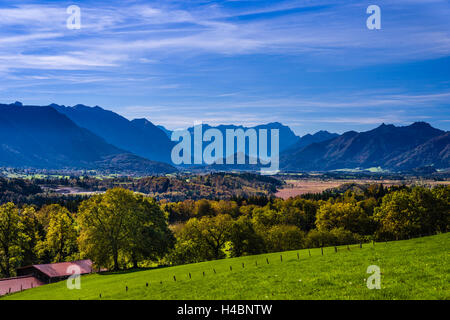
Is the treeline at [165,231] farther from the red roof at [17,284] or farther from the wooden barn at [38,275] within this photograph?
the red roof at [17,284]

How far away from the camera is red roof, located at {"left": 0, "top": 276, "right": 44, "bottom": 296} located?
6340 cm

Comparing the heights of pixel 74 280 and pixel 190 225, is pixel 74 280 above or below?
below

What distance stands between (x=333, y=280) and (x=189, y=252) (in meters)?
59.6

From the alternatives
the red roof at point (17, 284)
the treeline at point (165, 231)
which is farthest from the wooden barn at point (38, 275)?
the treeline at point (165, 231)

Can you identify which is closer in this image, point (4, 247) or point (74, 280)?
point (74, 280)

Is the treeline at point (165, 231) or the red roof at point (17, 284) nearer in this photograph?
the red roof at point (17, 284)

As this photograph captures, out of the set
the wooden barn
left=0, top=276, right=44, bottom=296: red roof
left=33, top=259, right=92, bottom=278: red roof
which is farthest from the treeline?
left=0, top=276, right=44, bottom=296: red roof

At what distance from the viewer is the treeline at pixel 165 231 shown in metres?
73.3

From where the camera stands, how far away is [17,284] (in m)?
68.9

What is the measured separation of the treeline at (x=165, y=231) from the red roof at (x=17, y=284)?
10.3 metres

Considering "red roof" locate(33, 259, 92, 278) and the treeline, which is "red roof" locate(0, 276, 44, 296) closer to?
"red roof" locate(33, 259, 92, 278)

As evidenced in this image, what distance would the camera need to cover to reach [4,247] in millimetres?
85062
